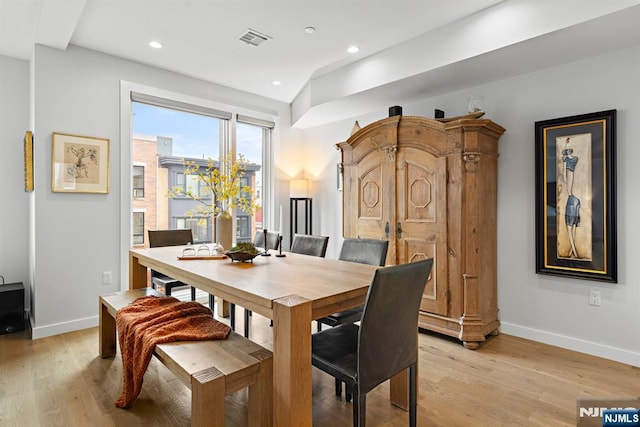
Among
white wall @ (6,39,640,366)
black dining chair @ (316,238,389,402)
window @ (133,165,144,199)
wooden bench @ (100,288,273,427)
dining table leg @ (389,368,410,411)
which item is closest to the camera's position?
wooden bench @ (100,288,273,427)

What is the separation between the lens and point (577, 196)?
273cm

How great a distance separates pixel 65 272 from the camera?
10.7 ft

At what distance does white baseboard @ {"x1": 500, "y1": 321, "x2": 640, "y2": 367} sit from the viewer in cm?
257

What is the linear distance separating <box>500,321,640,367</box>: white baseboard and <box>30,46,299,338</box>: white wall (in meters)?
3.81

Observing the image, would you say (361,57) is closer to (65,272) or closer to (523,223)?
(523,223)

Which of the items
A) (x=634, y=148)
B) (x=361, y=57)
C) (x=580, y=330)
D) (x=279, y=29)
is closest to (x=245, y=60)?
(x=279, y=29)

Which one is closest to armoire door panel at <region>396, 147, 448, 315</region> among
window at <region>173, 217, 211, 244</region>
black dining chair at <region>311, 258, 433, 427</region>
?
black dining chair at <region>311, 258, 433, 427</region>

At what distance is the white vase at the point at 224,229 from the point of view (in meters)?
2.65

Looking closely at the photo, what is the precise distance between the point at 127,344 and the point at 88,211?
2040mm

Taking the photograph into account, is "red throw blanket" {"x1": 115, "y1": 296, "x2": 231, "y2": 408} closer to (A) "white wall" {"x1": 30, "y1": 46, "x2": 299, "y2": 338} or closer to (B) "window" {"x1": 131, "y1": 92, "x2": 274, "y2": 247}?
(A) "white wall" {"x1": 30, "y1": 46, "x2": 299, "y2": 338}

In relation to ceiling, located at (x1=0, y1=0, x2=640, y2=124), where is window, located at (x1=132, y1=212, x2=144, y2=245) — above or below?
below

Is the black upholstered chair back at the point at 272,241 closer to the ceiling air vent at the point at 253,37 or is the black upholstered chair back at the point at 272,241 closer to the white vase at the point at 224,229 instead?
the white vase at the point at 224,229

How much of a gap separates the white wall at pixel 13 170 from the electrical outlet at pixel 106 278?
870 mm

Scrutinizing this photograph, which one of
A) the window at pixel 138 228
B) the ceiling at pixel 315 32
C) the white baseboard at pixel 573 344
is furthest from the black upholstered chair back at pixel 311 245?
the window at pixel 138 228
